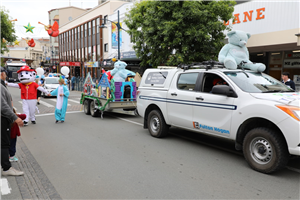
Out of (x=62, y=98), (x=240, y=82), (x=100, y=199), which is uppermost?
(x=240, y=82)

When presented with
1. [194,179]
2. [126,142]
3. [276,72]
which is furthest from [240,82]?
[276,72]

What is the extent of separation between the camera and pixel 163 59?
11.9 meters

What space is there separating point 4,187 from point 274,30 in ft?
40.6

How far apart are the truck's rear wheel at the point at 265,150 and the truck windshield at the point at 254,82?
0.87 metres

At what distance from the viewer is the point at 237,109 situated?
15.2 feet

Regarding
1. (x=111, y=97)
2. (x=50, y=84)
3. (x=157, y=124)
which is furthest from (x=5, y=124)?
(x=50, y=84)

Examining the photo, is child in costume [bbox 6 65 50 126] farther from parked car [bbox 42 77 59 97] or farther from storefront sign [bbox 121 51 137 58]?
storefront sign [bbox 121 51 137 58]

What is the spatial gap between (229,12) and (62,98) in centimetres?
813

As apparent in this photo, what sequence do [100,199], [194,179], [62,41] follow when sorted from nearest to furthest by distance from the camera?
[100,199], [194,179], [62,41]

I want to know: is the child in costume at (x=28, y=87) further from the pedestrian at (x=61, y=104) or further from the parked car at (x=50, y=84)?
the parked car at (x=50, y=84)

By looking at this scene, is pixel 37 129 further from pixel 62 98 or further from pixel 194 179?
pixel 194 179

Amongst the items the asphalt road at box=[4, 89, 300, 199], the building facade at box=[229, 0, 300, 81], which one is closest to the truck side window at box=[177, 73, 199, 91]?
the asphalt road at box=[4, 89, 300, 199]

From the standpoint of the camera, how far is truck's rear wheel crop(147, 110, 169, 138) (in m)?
6.60

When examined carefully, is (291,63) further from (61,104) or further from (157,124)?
(61,104)
